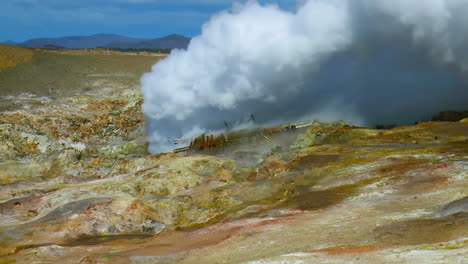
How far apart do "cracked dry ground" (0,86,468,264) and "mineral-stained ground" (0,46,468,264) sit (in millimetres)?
89

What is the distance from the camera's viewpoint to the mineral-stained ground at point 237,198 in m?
18.1

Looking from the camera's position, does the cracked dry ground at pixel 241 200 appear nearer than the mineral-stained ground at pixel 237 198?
Yes

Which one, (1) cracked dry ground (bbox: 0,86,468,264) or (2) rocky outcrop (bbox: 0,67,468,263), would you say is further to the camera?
(2) rocky outcrop (bbox: 0,67,468,263)

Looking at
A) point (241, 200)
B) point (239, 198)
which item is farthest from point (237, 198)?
point (241, 200)

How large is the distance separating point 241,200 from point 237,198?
1.28ft

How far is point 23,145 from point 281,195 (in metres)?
31.8

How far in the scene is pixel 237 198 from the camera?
30984mm

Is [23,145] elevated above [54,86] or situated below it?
below

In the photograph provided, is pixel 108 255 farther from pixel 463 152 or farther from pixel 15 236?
pixel 463 152

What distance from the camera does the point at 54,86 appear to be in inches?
2704

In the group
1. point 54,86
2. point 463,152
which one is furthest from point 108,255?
point 54,86

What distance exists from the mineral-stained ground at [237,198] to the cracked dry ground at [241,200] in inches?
3.5

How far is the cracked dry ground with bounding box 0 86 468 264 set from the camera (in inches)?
708

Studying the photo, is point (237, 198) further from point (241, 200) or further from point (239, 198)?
point (241, 200)
